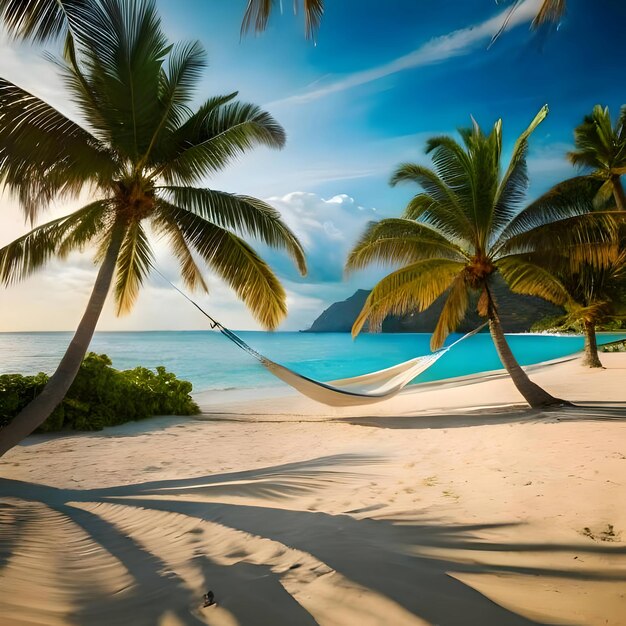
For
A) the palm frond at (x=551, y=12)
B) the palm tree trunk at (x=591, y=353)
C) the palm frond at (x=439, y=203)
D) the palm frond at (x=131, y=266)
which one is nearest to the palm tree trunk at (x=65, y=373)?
the palm frond at (x=131, y=266)

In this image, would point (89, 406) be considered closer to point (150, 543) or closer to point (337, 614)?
point (150, 543)

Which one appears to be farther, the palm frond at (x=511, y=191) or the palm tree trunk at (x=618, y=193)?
the palm tree trunk at (x=618, y=193)

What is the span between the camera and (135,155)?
3510 mm

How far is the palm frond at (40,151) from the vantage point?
298 cm

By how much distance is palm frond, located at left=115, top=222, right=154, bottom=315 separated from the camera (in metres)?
4.30

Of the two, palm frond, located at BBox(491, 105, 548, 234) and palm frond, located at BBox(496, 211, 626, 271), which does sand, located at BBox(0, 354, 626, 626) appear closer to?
palm frond, located at BBox(496, 211, 626, 271)

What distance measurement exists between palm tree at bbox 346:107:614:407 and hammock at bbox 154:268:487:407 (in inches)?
29.1

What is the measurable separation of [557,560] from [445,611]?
22.6 inches

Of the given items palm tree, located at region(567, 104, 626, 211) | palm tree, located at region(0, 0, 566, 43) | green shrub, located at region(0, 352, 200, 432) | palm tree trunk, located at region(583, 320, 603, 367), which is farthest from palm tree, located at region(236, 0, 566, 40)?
palm tree trunk, located at region(583, 320, 603, 367)

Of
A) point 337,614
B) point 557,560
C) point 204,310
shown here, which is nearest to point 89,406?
point 204,310

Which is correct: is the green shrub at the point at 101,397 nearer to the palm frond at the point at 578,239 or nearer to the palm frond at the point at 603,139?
the palm frond at the point at 578,239

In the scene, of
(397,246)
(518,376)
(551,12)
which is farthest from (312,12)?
(518,376)

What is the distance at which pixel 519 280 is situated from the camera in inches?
211

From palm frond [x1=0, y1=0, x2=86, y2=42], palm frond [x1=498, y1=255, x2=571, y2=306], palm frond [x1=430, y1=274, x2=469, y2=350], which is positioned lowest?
palm frond [x1=430, y1=274, x2=469, y2=350]
